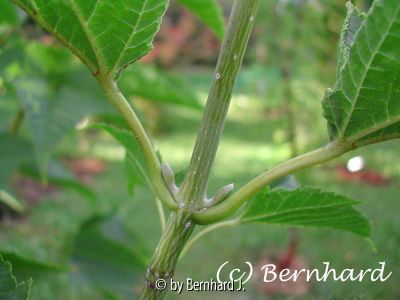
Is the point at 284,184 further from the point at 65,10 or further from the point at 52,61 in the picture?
the point at 52,61

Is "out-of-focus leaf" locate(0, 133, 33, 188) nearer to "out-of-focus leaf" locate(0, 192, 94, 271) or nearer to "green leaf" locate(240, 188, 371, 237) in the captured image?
"green leaf" locate(240, 188, 371, 237)

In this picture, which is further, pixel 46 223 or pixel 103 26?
pixel 46 223

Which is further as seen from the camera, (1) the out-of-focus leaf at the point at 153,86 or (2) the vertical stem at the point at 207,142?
(1) the out-of-focus leaf at the point at 153,86

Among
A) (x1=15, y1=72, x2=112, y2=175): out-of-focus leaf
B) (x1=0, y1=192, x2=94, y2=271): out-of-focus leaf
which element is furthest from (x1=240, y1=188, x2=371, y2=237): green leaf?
(x1=0, y1=192, x2=94, y2=271): out-of-focus leaf

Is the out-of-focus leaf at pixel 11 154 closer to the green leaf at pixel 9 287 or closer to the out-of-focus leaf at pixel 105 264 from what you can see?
the out-of-focus leaf at pixel 105 264

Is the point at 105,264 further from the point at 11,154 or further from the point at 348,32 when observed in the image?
the point at 348,32

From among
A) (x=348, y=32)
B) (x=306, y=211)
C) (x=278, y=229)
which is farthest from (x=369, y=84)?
(x=278, y=229)

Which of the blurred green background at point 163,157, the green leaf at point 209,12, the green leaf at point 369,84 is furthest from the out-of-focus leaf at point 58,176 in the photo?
the green leaf at point 369,84
